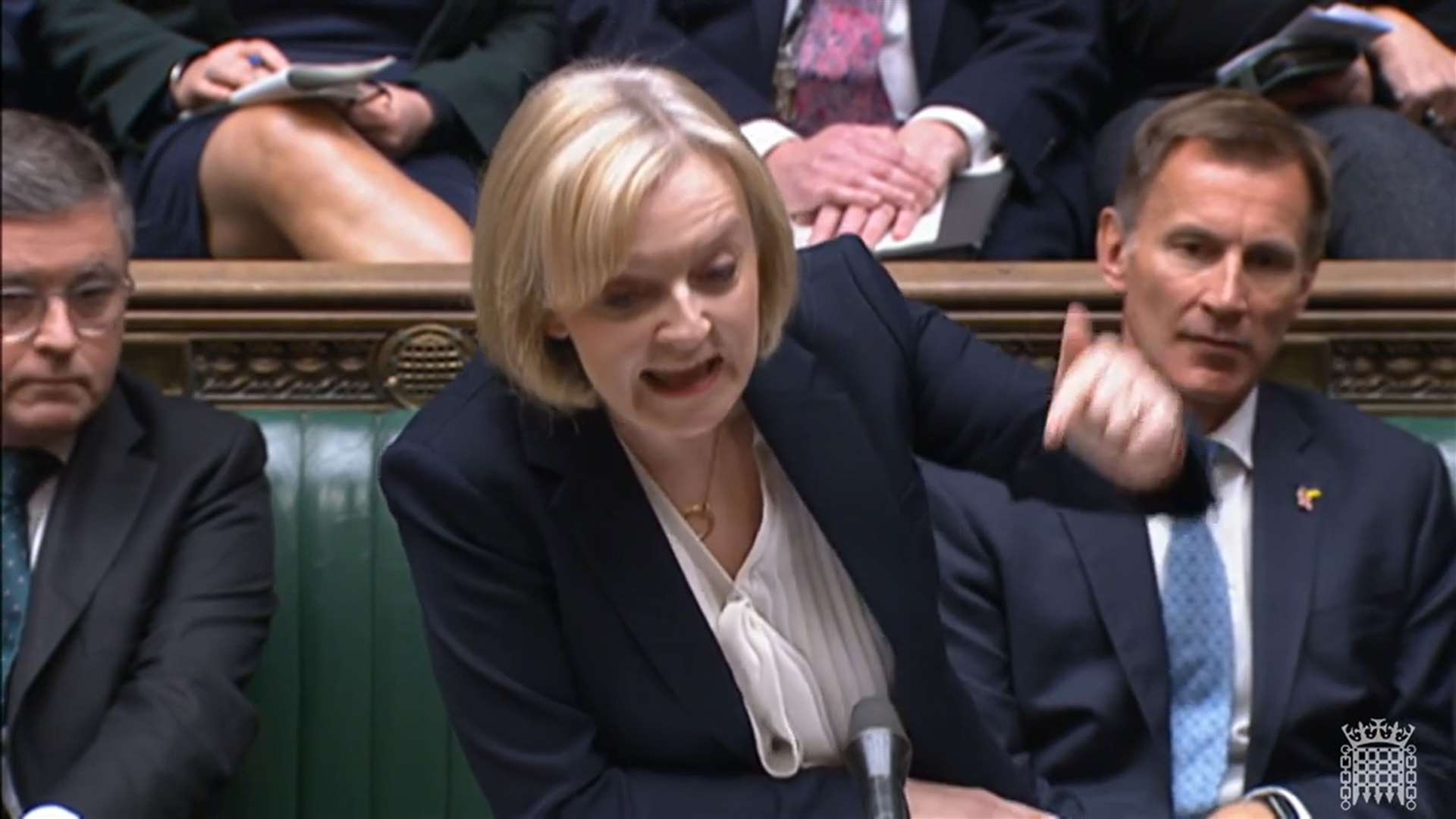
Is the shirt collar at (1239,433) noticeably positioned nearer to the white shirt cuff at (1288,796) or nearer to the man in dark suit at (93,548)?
the white shirt cuff at (1288,796)

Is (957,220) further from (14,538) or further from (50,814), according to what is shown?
(50,814)

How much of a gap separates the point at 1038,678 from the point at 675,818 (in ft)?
1.45

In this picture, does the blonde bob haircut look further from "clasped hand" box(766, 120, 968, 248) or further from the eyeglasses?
"clasped hand" box(766, 120, 968, 248)

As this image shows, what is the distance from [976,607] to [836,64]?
0.72 m

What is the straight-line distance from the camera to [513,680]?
1383mm

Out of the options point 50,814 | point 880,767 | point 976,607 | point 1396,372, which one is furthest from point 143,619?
point 1396,372

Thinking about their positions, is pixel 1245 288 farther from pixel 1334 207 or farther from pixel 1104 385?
pixel 1104 385

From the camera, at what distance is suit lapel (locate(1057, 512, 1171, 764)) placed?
1748mm

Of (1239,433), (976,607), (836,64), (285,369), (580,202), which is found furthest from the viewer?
(836,64)

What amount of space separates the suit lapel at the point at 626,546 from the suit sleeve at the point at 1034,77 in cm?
97

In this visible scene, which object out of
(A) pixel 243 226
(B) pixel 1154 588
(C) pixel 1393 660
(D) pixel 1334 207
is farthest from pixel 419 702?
(D) pixel 1334 207

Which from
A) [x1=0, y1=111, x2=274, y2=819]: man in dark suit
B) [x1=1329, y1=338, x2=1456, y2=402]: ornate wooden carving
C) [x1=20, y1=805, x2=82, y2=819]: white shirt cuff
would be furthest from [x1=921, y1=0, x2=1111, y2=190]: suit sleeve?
[x1=20, y1=805, x2=82, y2=819]: white shirt cuff

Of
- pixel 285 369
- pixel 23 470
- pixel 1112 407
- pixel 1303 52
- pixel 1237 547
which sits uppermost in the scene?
pixel 1112 407

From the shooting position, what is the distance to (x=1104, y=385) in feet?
4.04
